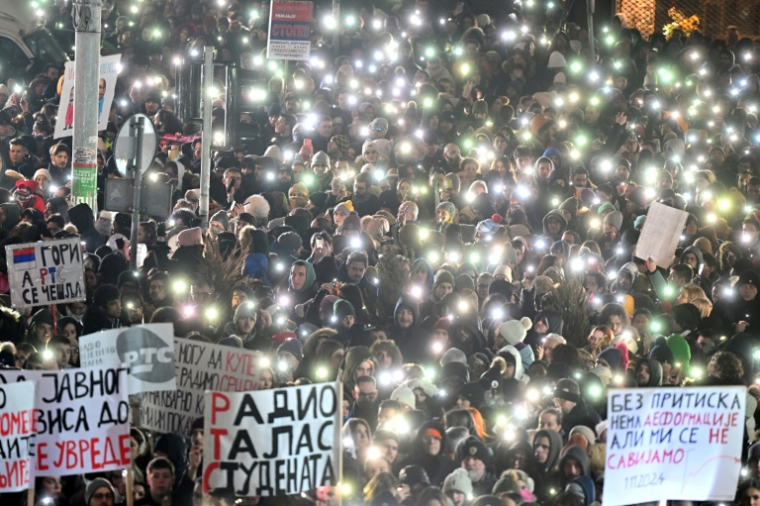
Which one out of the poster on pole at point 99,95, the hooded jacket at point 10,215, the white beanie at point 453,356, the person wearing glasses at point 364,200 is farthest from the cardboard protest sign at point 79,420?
the poster on pole at point 99,95

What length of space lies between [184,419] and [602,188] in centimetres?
784

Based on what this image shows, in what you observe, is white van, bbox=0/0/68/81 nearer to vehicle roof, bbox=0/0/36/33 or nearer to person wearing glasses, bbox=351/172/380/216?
vehicle roof, bbox=0/0/36/33

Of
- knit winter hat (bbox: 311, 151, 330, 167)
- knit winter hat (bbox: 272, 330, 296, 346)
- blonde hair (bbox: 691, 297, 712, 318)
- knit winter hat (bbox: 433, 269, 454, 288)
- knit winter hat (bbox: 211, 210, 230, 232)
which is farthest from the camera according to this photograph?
knit winter hat (bbox: 311, 151, 330, 167)

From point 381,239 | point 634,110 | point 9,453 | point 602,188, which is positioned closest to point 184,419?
point 9,453

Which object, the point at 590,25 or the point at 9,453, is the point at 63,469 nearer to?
the point at 9,453

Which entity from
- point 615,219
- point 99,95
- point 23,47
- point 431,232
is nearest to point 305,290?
point 431,232

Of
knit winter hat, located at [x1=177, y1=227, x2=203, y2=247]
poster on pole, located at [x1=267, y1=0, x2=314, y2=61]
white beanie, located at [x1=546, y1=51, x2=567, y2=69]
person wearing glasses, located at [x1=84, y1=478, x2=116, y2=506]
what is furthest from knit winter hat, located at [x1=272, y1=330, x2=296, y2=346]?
white beanie, located at [x1=546, y1=51, x2=567, y2=69]

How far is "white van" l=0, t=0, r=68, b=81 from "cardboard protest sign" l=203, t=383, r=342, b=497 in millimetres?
14326

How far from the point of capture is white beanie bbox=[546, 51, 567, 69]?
22703mm

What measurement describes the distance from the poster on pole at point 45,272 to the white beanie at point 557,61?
1051 cm

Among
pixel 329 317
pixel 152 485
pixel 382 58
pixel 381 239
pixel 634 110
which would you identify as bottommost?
pixel 152 485

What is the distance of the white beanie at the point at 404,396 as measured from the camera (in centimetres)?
1229

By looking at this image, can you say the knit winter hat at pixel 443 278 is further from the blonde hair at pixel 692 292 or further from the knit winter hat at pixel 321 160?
the knit winter hat at pixel 321 160

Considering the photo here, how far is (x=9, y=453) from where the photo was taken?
10.2 m
